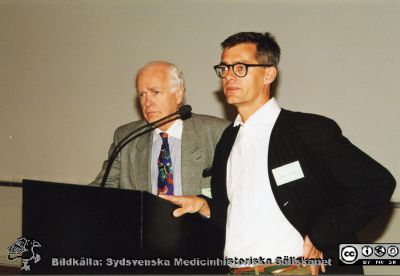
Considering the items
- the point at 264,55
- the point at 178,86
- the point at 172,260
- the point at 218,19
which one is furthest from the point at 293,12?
the point at 172,260

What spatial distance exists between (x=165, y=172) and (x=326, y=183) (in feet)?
3.01

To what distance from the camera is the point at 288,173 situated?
188 cm

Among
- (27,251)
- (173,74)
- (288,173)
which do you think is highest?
(173,74)

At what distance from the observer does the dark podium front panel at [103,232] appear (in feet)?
4.95

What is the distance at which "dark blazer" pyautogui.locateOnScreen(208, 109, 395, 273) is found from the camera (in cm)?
176

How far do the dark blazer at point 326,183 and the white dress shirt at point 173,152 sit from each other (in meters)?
0.69

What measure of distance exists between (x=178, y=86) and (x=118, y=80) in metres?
1.63

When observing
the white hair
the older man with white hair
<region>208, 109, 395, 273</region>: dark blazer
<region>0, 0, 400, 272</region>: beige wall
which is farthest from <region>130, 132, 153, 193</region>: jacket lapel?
<region>0, 0, 400, 272</region>: beige wall

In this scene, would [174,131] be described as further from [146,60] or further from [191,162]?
[146,60]

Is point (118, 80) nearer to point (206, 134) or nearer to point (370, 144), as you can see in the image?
point (206, 134)

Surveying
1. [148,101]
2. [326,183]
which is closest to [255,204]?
[326,183]

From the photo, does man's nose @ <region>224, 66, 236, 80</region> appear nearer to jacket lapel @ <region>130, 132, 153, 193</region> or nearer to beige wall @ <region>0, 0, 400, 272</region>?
jacket lapel @ <region>130, 132, 153, 193</region>

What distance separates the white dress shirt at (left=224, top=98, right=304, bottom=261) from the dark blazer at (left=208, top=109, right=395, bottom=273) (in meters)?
0.04

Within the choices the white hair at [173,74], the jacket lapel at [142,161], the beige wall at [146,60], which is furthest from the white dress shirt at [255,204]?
the beige wall at [146,60]
